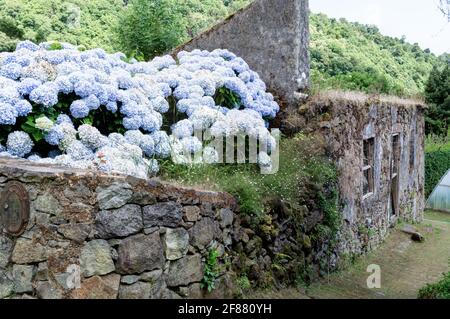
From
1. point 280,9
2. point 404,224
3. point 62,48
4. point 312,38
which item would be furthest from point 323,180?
point 312,38

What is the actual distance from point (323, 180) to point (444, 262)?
4262 mm

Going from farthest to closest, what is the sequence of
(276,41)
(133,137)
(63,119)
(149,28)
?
(149,28)
(276,41)
(133,137)
(63,119)

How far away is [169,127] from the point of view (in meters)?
8.82

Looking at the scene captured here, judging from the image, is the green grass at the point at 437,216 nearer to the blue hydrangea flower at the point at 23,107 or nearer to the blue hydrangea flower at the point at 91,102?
the blue hydrangea flower at the point at 91,102

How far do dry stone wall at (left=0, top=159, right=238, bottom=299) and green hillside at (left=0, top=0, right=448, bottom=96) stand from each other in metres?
6.73

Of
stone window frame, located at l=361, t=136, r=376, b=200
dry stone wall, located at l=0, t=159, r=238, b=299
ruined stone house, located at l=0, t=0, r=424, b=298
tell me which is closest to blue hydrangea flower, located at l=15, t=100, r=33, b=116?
ruined stone house, located at l=0, t=0, r=424, b=298

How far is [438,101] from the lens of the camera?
97.7 ft

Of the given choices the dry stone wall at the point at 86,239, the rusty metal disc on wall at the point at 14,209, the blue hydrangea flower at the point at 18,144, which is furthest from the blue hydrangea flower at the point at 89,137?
the rusty metal disc on wall at the point at 14,209

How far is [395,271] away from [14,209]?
773cm

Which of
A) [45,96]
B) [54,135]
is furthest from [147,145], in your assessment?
[45,96]

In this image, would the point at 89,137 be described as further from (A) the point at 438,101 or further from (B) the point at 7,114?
(A) the point at 438,101

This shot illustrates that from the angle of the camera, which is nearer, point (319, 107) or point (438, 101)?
point (319, 107)

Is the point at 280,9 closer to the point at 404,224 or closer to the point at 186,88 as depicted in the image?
the point at 186,88
